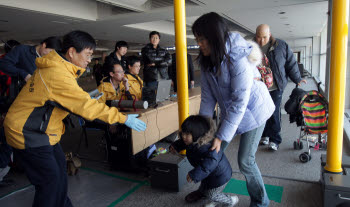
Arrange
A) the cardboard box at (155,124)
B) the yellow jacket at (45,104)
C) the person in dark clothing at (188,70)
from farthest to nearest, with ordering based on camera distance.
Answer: the person in dark clothing at (188,70) < the cardboard box at (155,124) < the yellow jacket at (45,104)

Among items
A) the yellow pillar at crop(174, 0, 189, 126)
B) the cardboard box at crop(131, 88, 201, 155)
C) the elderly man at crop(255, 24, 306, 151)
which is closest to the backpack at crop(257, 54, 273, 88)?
the elderly man at crop(255, 24, 306, 151)

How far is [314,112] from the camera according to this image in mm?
3020

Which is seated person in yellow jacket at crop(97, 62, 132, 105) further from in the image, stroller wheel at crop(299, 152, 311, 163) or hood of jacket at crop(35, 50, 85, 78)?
stroller wheel at crop(299, 152, 311, 163)

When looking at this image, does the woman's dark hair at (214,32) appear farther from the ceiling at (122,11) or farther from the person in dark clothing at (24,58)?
the ceiling at (122,11)

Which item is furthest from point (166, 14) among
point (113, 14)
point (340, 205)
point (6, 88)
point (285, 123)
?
point (340, 205)

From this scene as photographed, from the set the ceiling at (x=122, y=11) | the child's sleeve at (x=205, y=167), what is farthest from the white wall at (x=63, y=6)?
the child's sleeve at (x=205, y=167)

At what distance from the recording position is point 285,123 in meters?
4.70

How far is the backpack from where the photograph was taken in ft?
10.2

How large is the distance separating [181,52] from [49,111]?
1.28 m

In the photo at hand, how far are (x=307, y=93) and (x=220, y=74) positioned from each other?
1997 mm

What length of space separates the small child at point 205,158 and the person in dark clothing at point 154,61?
9.16ft

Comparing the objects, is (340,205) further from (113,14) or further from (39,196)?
(113,14)

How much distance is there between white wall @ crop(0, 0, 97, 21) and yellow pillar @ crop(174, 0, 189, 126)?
17.3ft

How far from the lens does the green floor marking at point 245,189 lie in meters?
2.27
